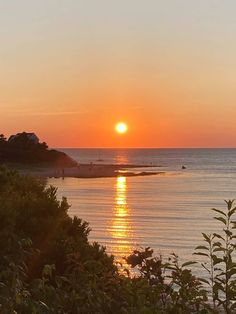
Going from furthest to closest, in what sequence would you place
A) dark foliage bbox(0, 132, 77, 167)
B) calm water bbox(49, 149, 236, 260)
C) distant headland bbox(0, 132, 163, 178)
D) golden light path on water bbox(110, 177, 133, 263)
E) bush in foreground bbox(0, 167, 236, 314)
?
dark foliage bbox(0, 132, 77, 167) → distant headland bbox(0, 132, 163, 178) → calm water bbox(49, 149, 236, 260) → golden light path on water bbox(110, 177, 133, 263) → bush in foreground bbox(0, 167, 236, 314)

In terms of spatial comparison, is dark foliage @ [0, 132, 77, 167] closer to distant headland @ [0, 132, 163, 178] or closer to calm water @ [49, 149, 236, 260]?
distant headland @ [0, 132, 163, 178]

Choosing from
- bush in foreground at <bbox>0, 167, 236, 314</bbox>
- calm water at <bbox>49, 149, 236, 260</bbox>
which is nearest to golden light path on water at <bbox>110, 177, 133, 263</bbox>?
calm water at <bbox>49, 149, 236, 260</bbox>

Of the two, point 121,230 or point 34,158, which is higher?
point 34,158

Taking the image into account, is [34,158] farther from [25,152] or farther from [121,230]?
[121,230]

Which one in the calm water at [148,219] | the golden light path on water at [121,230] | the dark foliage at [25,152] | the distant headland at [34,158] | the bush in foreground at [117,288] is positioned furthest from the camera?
the dark foliage at [25,152]

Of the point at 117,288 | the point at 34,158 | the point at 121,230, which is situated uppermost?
the point at 34,158

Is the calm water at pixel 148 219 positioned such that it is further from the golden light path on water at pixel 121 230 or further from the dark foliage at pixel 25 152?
the dark foliage at pixel 25 152

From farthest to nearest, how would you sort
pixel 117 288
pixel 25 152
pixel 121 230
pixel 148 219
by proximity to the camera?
pixel 25 152 < pixel 148 219 < pixel 121 230 < pixel 117 288

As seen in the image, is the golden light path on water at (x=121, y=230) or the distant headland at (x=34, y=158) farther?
the distant headland at (x=34, y=158)

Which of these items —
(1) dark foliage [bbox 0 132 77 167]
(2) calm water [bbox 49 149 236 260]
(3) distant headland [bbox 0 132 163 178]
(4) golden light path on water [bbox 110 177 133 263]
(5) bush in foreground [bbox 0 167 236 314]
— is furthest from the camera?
(1) dark foliage [bbox 0 132 77 167]

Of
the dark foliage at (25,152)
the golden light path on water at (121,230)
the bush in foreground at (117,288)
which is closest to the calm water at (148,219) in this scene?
the golden light path on water at (121,230)

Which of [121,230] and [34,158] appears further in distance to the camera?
[34,158]

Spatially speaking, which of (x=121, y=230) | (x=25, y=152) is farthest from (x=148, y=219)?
(x=25, y=152)

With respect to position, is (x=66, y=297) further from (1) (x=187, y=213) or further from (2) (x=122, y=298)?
(1) (x=187, y=213)
